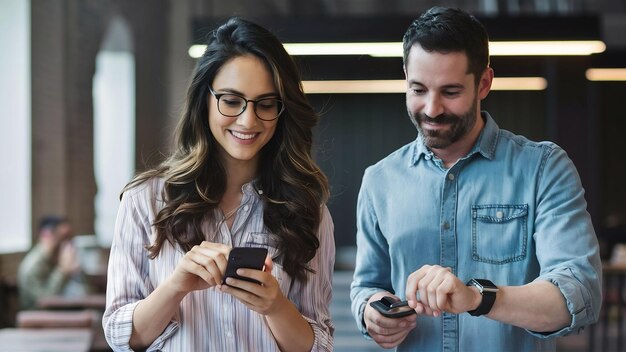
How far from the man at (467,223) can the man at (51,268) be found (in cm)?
523

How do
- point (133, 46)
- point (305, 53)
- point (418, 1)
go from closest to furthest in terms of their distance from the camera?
point (305, 53) → point (418, 1) → point (133, 46)

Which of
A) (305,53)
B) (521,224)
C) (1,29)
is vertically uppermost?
(1,29)

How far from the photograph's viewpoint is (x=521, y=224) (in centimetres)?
170

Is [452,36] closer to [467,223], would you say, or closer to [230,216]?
[467,223]

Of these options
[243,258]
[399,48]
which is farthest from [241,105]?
[399,48]

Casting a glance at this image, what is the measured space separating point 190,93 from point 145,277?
1.16 ft

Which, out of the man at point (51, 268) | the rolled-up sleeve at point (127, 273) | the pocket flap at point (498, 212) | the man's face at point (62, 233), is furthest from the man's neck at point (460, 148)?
the man's face at point (62, 233)

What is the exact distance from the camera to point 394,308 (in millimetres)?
1655

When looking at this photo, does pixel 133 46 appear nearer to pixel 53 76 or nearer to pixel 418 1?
pixel 53 76

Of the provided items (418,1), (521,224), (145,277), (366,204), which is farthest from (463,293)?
(418,1)

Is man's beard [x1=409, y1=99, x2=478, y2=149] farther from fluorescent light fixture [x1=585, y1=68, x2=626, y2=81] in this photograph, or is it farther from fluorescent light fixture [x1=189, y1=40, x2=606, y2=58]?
fluorescent light fixture [x1=585, y1=68, x2=626, y2=81]

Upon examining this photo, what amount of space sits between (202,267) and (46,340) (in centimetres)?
307

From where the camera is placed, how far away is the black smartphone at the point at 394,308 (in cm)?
164

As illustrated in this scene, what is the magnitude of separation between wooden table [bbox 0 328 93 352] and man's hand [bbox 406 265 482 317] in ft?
8.84
